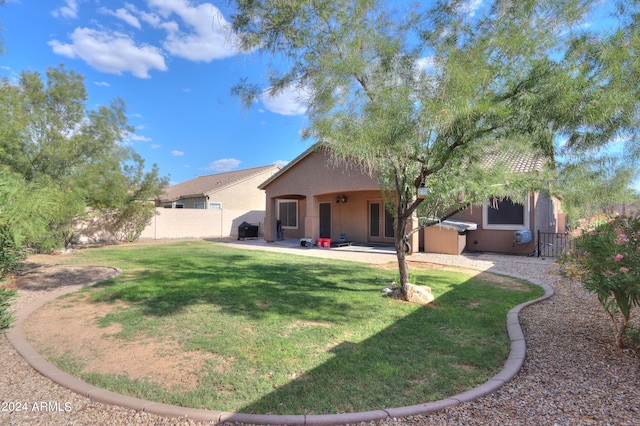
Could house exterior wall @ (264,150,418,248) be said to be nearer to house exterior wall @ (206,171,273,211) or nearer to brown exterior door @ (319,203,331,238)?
brown exterior door @ (319,203,331,238)

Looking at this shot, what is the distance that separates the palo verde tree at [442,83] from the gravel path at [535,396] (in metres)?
2.69

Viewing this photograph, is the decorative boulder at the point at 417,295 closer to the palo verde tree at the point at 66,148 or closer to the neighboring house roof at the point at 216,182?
the palo verde tree at the point at 66,148

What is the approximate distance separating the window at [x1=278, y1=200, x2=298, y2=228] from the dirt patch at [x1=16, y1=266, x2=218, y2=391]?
1531 centimetres

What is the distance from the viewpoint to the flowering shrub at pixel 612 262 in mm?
3531

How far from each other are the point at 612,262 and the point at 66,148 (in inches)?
617

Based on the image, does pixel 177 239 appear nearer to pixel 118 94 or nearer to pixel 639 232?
pixel 118 94

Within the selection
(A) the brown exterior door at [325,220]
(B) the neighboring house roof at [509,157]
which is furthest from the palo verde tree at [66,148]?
(B) the neighboring house roof at [509,157]

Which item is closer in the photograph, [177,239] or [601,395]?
[601,395]

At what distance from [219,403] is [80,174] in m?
13.8

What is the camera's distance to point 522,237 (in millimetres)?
12094

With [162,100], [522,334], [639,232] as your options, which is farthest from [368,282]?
[162,100]

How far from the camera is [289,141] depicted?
6.80 meters

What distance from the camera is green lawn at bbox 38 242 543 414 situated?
3121 mm

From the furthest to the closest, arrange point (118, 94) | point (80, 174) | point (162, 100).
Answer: point (162, 100) < point (118, 94) < point (80, 174)
